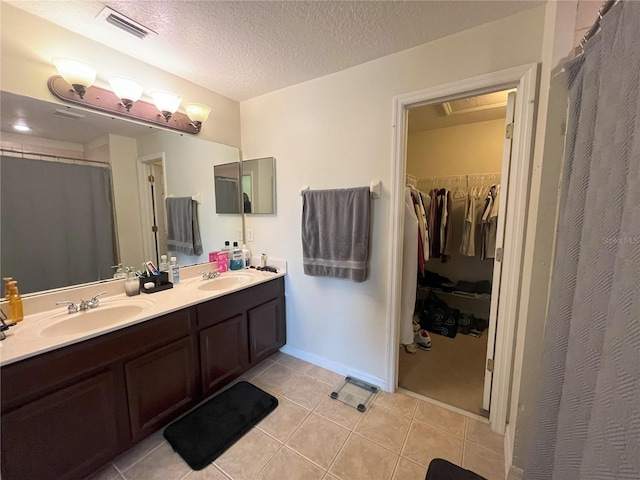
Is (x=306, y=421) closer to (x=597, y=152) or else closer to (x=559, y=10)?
(x=597, y=152)

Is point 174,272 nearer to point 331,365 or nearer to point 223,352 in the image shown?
point 223,352

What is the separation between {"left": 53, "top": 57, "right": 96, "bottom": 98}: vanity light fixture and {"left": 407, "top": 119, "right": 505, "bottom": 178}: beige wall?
10.3 feet

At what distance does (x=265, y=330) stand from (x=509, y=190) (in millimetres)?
1994

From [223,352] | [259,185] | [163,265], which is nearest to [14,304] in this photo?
[163,265]

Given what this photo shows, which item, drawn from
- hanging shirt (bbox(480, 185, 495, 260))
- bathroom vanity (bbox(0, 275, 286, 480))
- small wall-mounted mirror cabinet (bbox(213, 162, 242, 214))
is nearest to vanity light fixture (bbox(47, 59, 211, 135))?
small wall-mounted mirror cabinet (bbox(213, 162, 242, 214))

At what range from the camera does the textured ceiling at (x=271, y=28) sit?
1.29 metres

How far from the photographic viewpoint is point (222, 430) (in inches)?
63.1

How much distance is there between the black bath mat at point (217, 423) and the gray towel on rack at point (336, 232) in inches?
39.5

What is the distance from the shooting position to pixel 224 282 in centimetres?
218

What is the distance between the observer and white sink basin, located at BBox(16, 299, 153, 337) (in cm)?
128

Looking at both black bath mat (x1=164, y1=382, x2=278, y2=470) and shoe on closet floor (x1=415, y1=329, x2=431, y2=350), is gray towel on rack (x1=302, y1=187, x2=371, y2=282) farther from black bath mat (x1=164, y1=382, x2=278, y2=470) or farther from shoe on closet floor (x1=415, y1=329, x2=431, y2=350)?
shoe on closet floor (x1=415, y1=329, x2=431, y2=350)

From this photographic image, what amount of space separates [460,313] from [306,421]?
221 centimetres

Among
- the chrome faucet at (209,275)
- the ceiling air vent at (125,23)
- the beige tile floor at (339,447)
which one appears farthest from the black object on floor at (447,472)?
the ceiling air vent at (125,23)

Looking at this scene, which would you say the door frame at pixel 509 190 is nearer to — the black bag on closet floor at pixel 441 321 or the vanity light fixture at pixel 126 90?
the black bag on closet floor at pixel 441 321
